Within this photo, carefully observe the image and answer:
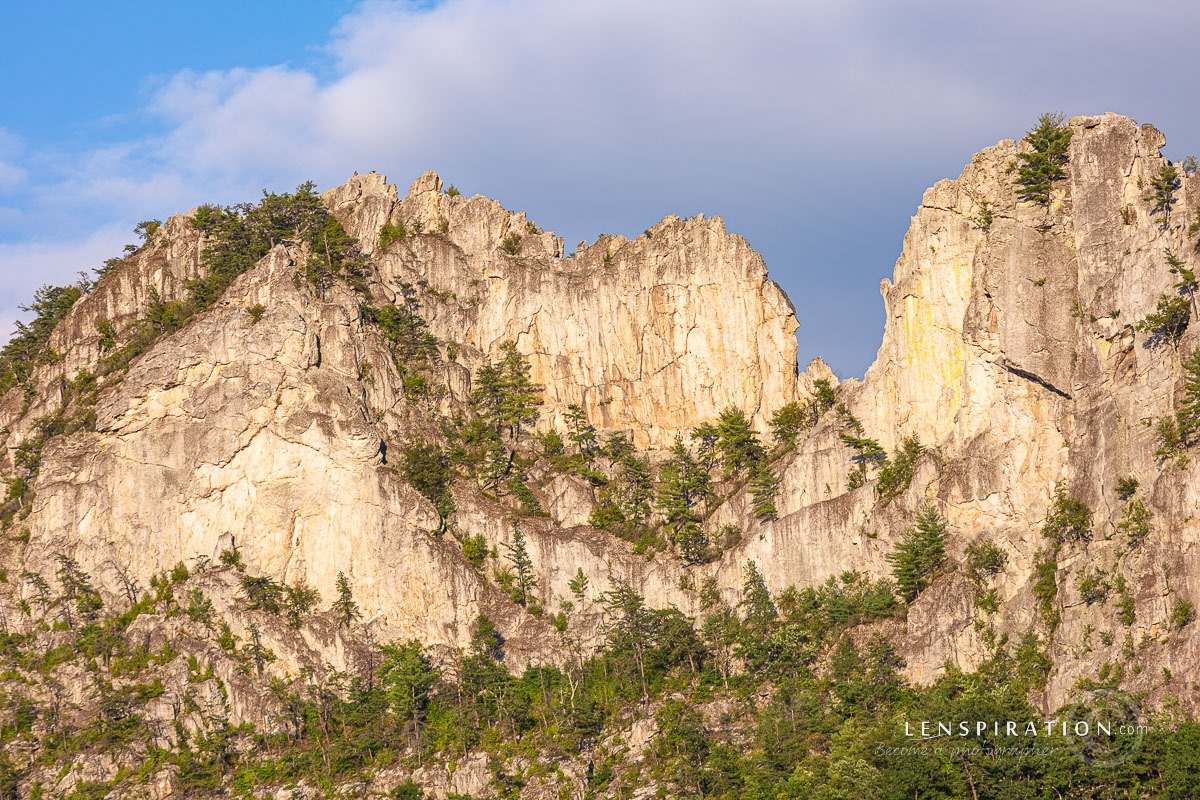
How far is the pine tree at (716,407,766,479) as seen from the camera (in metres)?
112

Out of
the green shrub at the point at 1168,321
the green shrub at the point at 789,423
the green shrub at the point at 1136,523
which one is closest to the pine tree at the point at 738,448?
the green shrub at the point at 789,423

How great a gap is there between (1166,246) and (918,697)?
28.7 m

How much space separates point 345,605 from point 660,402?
28129 mm

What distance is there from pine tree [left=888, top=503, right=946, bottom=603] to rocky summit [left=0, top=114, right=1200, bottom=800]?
21cm

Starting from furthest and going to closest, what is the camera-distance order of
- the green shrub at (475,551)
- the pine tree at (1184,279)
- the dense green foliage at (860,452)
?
the green shrub at (475,551), the dense green foliage at (860,452), the pine tree at (1184,279)

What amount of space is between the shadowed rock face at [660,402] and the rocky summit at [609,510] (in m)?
0.25

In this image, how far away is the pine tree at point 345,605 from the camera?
10588 centimetres

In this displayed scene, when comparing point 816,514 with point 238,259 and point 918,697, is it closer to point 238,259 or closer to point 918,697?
point 918,697

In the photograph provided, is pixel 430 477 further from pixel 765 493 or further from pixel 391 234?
pixel 391 234

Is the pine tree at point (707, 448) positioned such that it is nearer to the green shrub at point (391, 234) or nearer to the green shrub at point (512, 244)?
the green shrub at point (512, 244)

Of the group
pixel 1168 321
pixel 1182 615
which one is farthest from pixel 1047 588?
pixel 1168 321

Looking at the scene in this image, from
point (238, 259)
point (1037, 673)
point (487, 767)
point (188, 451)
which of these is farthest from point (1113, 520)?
point (238, 259)

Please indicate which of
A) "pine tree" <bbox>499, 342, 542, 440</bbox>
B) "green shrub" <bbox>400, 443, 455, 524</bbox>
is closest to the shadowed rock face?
"pine tree" <bbox>499, 342, 542, 440</bbox>

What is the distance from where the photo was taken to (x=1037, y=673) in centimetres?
8750
